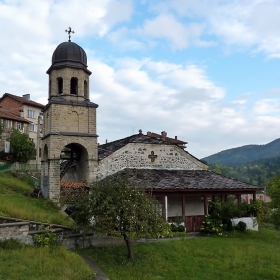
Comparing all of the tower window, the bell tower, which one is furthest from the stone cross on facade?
the tower window

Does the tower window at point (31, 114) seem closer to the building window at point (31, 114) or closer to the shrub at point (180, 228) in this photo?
the building window at point (31, 114)

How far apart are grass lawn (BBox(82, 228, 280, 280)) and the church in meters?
3.71

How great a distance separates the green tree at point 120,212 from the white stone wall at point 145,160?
7078mm

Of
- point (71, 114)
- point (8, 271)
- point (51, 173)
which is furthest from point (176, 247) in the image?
point (71, 114)

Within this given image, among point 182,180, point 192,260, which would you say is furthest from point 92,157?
point 192,260

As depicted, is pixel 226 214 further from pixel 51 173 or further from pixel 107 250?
pixel 51 173

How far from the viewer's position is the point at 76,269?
992 centimetres

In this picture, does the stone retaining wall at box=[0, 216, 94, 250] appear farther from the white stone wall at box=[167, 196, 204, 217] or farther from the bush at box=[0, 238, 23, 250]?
the white stone wall at box=[167, 196, 204, 217]

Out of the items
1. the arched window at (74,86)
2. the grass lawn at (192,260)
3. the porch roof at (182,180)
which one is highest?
the arched window at (74,86)

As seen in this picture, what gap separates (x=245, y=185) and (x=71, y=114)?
11544 millimetres

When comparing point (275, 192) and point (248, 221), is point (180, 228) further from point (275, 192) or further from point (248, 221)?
point (275, 192)

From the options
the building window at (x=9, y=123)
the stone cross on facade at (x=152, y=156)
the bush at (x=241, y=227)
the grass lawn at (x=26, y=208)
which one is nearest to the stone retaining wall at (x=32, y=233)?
the grass lawn at (x=26, y=208)

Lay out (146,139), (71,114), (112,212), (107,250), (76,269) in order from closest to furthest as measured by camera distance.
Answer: (76,269)
(112,212)
(107,250)
(71,114)
(146,139)

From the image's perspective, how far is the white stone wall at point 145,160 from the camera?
64.9 feet
